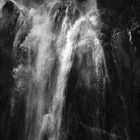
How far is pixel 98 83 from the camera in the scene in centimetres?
1221

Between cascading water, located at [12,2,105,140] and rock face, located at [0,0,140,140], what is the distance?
208mm

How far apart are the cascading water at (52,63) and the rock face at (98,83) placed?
0.68ft

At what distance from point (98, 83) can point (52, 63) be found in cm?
267

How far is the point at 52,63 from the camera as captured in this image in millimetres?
13430

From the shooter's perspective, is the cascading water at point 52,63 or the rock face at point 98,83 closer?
the rock face at point 98,83

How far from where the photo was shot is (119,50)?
1308 centimetres

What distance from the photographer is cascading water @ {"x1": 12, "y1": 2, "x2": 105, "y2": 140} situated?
12.2 m

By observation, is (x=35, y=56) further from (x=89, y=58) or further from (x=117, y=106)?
(x=117, y=106)

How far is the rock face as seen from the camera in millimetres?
11648

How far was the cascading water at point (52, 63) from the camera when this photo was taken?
40.0ft

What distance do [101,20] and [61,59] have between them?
2.95 meters

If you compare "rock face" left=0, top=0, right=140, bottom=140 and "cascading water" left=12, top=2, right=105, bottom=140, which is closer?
"rock face" left=0, top=0, right=140, bottom=140

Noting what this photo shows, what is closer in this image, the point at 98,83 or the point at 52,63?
the point at 98,83

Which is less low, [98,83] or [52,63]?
[52,63]
